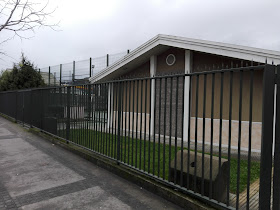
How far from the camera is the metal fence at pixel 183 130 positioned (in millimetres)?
2389

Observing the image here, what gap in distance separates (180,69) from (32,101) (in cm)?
622

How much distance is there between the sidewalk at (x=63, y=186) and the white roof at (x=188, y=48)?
4173 millimetres

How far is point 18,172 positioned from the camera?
4.61 metres

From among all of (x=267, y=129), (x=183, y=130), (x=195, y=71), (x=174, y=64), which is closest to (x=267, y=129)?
(x=267, y=129)

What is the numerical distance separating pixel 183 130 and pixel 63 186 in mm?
2329

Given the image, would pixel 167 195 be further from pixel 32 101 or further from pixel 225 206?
pixel 32 101

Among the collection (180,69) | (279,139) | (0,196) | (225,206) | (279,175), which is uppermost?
(180,69)

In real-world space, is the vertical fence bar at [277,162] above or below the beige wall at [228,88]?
below

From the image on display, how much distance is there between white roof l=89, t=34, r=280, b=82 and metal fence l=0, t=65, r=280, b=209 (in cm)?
66

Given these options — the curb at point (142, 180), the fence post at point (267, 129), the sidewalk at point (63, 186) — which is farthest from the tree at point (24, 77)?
the fence post at point (267, 129)

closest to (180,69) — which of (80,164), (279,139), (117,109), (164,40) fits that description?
(164,40)

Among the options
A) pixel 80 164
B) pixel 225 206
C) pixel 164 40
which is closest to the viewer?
pixel 225 206

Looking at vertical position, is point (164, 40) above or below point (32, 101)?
above

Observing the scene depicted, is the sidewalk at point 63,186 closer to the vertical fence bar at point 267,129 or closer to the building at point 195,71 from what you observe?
the vertical fence bar at point 267,129
